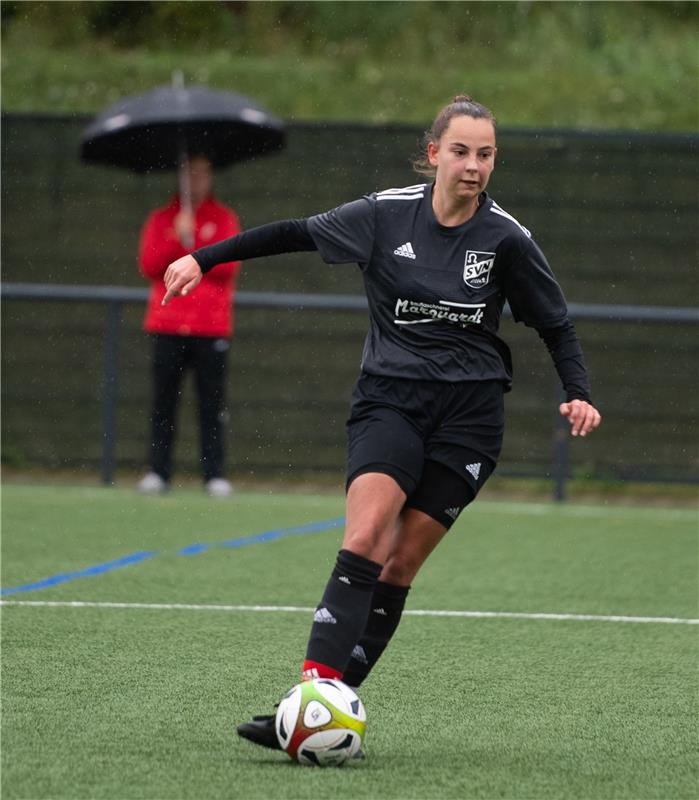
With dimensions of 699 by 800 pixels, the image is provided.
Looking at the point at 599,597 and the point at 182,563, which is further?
the point at 182,563

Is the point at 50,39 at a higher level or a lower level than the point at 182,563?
higher

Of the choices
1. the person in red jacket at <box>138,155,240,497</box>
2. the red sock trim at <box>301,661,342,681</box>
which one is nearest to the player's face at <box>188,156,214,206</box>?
the person in red jacket at <box>138,155,240,497</box>

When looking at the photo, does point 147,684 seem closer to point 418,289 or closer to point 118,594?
point 418,289

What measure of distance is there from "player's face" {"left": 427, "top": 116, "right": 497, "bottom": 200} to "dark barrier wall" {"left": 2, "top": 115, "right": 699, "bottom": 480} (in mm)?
7762

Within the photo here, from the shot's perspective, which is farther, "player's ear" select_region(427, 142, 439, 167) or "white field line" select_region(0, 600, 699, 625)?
"white field line" select_region(0, 600, 699, 625)

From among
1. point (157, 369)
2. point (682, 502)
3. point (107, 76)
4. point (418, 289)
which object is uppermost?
point (107, 76)

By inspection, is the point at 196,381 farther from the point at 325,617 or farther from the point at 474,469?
the point at 325,617

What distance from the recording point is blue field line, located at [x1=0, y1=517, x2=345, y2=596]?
285 inches

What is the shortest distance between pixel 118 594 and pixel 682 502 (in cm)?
641

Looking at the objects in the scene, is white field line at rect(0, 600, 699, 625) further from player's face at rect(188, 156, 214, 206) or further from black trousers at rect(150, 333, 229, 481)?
player's face at rect(188, 156, 214, 206)

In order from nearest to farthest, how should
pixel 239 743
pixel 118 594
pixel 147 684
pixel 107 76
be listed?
pixel 239 743 → pixel 147 684 → pixel 118 594 → pixel 107 76

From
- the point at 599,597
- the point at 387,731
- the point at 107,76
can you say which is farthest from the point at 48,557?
the point at 107,76

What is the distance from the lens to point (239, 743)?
13.9ft

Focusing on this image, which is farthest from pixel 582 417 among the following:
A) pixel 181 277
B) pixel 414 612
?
pixel 414 612
